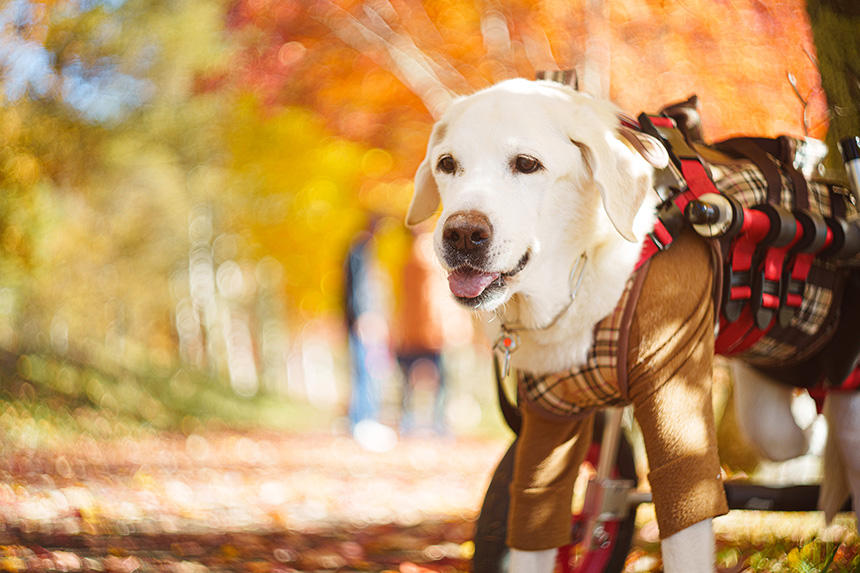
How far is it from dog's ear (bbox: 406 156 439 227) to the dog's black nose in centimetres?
53

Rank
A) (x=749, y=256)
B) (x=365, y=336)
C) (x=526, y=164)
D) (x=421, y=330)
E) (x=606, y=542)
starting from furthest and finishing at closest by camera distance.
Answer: (x=421, y=330) → (x=365, y=336) → (x=606, y=542) → (x=749, y=256) → (x=526, y=164)

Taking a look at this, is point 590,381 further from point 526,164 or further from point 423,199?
point 423,199

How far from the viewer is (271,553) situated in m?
3.62

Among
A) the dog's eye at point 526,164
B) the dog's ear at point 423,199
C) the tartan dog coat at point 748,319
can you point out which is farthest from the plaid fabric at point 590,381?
the dog's ear at point 423,199

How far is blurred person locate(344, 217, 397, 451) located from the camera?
8938mm

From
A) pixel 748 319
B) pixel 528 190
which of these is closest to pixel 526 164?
pixel 528 190

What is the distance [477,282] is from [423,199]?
1.99 ft

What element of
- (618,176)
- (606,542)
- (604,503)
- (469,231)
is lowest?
(606,542)

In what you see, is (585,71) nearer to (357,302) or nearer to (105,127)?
(357,302)

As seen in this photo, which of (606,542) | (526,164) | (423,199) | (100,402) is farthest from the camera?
(100,402)

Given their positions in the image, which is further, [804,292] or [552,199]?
[804,292]

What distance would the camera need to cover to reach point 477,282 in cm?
199

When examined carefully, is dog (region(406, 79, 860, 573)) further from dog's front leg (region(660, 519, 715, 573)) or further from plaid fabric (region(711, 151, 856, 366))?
plaid fabric (region(711, 151, 856, 366))

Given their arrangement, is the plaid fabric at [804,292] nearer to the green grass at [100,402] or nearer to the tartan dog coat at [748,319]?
the tartan dog coat at [748,319]
